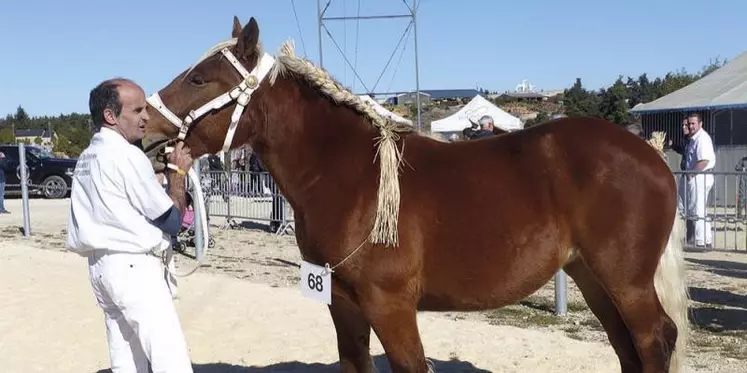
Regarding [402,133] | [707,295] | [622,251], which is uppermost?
[402,133]

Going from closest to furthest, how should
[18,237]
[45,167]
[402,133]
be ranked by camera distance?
[402,133], [18,237], [45,167]

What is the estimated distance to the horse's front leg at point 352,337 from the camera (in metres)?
3.52

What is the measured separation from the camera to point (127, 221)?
275cm

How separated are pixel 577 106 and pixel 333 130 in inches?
1443

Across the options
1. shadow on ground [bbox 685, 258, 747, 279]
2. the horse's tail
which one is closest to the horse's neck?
the horse's tail

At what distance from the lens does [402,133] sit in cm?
336

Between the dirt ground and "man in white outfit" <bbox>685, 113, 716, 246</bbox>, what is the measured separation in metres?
0.49

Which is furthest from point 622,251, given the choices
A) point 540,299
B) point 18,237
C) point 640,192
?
point 18,237

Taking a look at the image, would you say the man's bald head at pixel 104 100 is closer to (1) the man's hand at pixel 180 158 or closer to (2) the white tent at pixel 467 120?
(1) the man's hand at pixel 180 158

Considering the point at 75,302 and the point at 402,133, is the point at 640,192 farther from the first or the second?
the point at 75,302

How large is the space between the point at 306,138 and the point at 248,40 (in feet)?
1.66

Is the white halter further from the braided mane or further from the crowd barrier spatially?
the crowd barrier

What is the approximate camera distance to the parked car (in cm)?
2148

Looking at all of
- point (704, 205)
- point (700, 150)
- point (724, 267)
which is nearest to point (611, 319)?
point (704, 205)
